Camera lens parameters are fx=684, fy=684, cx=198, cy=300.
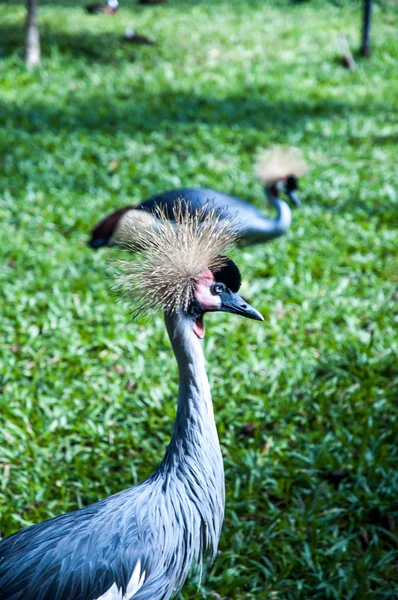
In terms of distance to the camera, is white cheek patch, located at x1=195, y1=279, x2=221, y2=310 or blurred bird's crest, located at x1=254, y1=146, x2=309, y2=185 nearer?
white cheek patch, located at x1=195, y1=279, x2=221, y2=310

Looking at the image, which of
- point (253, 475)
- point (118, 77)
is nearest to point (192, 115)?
point (118, 77)

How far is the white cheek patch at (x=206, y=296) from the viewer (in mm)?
1787

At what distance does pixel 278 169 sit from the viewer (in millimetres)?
4480

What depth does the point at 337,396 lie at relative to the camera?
130 inches

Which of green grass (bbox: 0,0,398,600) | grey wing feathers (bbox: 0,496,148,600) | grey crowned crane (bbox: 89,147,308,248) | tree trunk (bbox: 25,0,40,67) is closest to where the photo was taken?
grey wing feathers (bbox: 0,496,148,600)

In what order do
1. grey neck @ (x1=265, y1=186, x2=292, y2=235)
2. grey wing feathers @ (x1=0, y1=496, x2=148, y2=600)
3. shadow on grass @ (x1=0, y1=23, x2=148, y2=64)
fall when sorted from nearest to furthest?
grey wing feathers @ (x1=0, y1=496, x2=148, y2=600) → grey neck @ (x1=265, y1=186, x2=292, y2=235) → shadow on grass @ (x1=0, y1=23, x2=148, y2=64)

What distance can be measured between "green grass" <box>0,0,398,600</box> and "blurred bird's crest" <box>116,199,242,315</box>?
1.20m

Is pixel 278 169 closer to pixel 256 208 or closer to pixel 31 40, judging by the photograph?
pixel 256 208

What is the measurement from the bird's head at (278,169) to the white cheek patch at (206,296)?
9.09 feet

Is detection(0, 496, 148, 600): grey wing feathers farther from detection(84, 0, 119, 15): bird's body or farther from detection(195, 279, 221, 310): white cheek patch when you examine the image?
detection(84, 0, 119, 15): bird's body

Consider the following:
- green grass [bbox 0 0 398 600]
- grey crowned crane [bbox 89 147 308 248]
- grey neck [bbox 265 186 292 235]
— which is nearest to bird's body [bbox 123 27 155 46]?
green grass [bbox 0 0 398 600]

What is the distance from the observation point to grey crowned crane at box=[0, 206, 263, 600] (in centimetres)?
175

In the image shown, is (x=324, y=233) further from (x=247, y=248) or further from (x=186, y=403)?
(x=186, y=403)

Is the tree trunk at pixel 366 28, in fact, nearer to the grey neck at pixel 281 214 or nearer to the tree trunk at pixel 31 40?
the tree trunk at pixel 31 40
